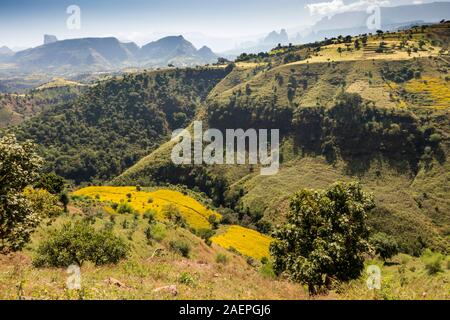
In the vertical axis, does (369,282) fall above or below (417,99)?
below

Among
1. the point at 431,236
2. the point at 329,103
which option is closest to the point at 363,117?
the point at 329,103

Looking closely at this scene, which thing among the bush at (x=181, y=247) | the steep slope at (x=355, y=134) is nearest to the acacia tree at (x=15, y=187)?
the bush at (x=181, y=247)

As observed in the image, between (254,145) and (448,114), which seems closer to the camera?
(448,114)

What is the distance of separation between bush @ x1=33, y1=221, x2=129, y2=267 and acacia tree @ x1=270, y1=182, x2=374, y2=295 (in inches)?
623

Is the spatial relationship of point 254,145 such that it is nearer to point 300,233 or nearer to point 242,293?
point 300,233

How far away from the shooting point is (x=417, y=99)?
137375 millimetres

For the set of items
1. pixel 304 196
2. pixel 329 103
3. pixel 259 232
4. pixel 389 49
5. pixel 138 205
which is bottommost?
pixel 259 232

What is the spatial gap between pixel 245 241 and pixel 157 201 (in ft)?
102

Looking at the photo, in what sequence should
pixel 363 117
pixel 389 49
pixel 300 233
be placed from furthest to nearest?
1. pixel 389 49
2. pixel 363 117
3. pixel 300 233

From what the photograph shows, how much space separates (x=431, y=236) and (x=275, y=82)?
10644cm

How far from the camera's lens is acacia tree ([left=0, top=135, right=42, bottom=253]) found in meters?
22.2

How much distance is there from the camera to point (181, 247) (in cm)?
5659

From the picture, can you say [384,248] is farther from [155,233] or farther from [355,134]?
[355,134]

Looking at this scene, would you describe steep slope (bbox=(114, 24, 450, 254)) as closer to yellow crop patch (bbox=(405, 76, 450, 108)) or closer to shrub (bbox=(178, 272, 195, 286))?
yellow crop patch (bbox=(405, 76, 450, 108))
